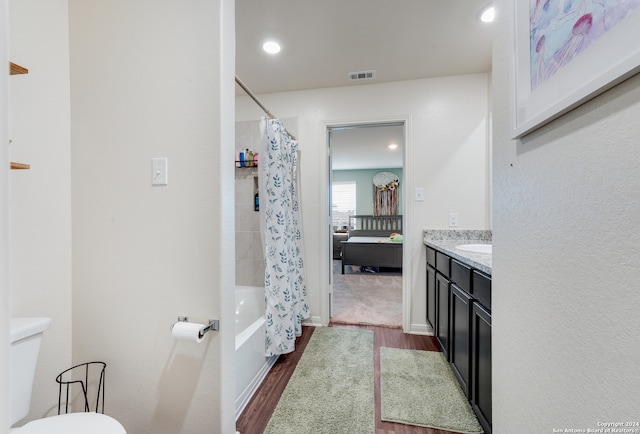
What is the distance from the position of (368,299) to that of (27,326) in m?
3.19

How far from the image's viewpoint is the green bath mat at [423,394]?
1.44 meters

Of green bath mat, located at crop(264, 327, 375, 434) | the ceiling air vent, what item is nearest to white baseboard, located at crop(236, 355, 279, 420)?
green bath mat, located at crop(264, 327, 375, 434)

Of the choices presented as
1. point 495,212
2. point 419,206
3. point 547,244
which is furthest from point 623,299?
point 419,206

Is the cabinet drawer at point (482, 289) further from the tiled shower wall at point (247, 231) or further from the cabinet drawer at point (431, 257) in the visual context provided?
the tiled shower wall at point (247, 231)

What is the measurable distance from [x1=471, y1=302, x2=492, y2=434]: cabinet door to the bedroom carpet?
4.47 feet

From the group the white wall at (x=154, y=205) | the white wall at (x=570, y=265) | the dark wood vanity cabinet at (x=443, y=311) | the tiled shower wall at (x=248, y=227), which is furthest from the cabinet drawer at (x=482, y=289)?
the tiled shower wall at (x=248, y=227)

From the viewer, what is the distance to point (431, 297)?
7.61 ft

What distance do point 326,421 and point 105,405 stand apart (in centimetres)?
106

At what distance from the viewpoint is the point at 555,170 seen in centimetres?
59

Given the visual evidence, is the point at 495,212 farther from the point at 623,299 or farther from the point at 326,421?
the point at 326,421

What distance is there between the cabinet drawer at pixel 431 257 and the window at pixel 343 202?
5.21 m

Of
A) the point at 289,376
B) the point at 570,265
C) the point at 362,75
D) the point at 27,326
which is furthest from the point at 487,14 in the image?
the point at 27,326

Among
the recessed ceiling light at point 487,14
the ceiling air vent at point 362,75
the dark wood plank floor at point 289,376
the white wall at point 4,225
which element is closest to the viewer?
the white wall at point 4,225

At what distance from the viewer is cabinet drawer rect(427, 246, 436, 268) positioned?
7.18 ft
